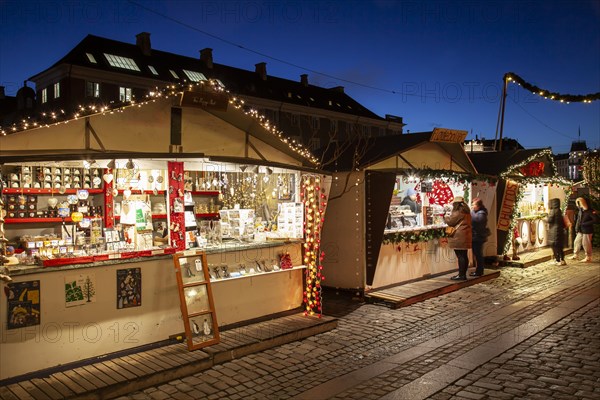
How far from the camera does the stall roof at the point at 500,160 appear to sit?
46.6 feet

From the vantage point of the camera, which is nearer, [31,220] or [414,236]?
[31,220]

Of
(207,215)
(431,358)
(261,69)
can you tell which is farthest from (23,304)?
(261,69)

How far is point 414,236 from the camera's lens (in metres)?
10.9

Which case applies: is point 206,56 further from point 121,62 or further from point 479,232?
point 479,232

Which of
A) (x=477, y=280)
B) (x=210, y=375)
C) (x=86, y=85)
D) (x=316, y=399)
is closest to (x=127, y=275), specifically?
(x=210, y=375)

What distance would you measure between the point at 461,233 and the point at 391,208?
1678 mm

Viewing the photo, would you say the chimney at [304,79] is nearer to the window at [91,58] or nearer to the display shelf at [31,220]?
the window at [91,58]

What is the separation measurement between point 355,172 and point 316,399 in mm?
5281

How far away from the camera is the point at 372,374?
5828 millimetres

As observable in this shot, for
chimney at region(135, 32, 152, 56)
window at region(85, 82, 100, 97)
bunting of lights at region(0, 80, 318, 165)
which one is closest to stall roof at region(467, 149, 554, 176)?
bunting of lights at region(0, 80, 318, 165)

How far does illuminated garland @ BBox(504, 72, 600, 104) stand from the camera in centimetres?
1363

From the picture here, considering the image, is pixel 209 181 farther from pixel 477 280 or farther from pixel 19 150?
pixel 477 280

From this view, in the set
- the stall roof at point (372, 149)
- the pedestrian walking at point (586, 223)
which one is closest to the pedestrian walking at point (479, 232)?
the stall roof at point (372, 149)

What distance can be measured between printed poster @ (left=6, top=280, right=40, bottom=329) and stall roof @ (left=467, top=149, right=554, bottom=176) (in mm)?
11867
